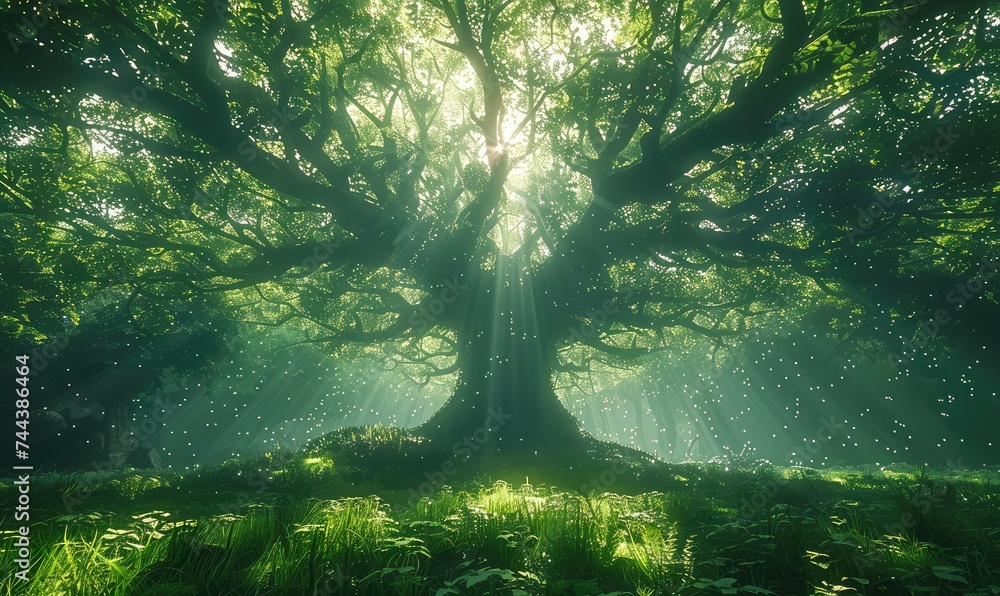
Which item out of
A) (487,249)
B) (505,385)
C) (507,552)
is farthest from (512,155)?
(507,552)

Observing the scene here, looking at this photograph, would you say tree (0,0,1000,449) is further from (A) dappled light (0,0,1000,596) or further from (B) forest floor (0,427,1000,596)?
(B) forest floor (0,427,1000,596)

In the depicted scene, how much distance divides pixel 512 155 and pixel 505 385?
8.01 m

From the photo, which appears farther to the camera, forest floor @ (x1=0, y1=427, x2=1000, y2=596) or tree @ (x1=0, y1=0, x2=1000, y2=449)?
tree @ (x1=0, y1=0, x2=1000, y2=449)

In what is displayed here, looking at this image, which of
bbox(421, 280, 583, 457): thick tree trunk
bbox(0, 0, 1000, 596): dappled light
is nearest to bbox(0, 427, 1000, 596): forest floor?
bbox(0, 0, 1000, 596): dappled light

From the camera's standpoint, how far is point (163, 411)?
27375 millimetres

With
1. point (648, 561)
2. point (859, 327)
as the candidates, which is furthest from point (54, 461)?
point (859, 327)

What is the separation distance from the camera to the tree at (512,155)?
7488mm

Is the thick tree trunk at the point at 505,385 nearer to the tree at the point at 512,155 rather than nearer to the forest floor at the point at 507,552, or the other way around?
the tree at the point at 512,155

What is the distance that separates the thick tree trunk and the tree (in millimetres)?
102

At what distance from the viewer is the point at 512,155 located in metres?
13.7

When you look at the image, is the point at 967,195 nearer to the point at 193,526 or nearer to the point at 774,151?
the point at 774,151

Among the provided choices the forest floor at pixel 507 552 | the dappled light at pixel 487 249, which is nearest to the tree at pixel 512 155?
the dappled light at pixel 487 249

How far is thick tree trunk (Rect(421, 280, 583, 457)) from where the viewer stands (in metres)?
12.8

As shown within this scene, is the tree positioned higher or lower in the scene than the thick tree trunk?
higher
